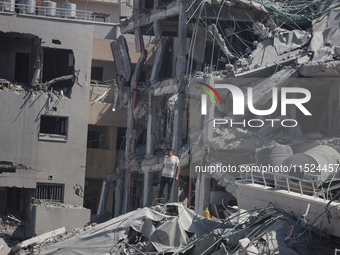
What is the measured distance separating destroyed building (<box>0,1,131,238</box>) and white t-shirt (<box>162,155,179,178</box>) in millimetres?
15169

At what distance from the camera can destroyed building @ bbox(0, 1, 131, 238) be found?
35.2 metres

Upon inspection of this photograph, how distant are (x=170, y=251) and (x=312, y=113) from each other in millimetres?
14402

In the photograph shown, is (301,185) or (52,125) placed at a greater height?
(52,125)

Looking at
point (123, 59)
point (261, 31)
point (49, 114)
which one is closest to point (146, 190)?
point (123, 59)

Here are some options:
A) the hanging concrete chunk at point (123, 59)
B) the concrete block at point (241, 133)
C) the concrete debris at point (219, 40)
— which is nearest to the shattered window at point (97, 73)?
the hanging concrete chunk at point (123, 59)

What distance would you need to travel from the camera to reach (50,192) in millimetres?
36000

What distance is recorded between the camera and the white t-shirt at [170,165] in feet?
65.8

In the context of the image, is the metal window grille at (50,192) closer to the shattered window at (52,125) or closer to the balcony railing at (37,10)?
the shattered window at (52,125)

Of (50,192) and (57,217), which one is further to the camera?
(50,192)

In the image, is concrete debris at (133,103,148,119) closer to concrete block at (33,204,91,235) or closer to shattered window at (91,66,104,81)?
concrete block at (33,204,91,235)

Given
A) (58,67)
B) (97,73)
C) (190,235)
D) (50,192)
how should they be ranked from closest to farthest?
(190,235), (50,192), (58,67), (97,73)

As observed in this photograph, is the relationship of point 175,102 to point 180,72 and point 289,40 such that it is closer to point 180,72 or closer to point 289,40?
point 180,72

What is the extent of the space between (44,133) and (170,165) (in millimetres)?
17518

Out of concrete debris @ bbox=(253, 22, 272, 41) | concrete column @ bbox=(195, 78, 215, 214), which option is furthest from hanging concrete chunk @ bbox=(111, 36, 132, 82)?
concrete column @ bbox=(195, 78, 215, 214)
